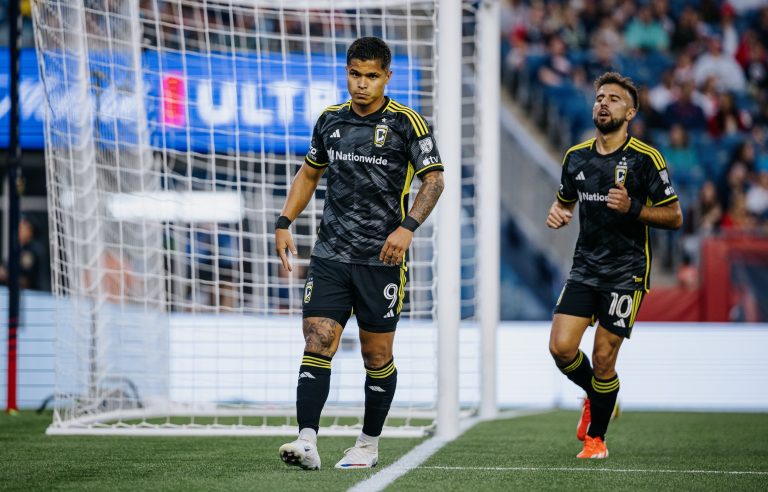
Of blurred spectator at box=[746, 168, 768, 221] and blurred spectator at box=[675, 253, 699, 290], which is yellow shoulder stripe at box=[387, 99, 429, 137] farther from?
blurred spectator at box=[746, 168, 768, 221]

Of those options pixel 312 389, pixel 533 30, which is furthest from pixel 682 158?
pixel 312 389

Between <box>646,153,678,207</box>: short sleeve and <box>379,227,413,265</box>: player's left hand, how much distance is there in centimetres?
169

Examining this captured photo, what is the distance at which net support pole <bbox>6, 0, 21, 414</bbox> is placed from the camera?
9.30m

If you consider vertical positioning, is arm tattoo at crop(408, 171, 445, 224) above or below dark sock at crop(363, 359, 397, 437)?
above

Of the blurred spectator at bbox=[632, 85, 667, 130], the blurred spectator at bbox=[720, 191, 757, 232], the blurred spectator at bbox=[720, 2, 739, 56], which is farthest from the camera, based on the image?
the blurred spectator at bbox=[720, 2, 739, 56]

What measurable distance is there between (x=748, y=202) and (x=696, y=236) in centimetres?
146

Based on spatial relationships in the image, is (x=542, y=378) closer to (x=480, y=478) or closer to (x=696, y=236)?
(x=696, y=236)

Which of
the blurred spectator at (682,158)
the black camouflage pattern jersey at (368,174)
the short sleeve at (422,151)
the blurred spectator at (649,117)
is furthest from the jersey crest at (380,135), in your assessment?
the blurred spectator at (649,117)

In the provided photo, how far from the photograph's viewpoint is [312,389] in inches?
215

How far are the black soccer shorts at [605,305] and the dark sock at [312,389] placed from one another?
176cm

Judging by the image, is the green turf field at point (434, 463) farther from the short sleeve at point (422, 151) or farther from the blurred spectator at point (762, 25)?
the blurred spectator at point (762, 25)

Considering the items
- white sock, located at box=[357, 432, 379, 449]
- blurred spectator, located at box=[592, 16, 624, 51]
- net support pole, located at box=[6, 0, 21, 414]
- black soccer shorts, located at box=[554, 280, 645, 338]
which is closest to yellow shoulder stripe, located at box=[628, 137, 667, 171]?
black soccer shorts, located at box=[554, 280, 645, 338]

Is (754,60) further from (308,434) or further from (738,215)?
(308,434)

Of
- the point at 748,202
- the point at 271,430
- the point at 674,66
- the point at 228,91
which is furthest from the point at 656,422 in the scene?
the point at 674,66
